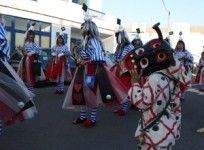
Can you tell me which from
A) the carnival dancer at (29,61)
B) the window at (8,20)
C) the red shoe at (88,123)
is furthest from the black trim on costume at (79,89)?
the window at (8,20)

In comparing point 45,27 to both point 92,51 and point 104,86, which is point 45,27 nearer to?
point 92,51

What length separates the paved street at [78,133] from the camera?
722 cm

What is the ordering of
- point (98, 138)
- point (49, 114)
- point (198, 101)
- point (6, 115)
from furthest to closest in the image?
point (198, 101) → point (49, 114) → point (98, 138) → point (6, 115)

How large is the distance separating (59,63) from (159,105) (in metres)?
9.84

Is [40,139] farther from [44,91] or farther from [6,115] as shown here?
[44,91]

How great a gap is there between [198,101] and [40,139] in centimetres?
761

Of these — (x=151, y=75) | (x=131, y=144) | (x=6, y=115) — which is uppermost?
(x=151, y=75)

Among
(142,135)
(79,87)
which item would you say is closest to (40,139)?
(79,87)

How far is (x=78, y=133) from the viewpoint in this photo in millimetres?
8109

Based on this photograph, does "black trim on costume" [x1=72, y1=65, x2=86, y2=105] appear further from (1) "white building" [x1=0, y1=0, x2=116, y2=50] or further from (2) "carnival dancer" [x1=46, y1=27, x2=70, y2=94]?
(1) "white building" [x1=0, y1=0, x2=116, y2=50]

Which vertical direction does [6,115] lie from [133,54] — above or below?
below

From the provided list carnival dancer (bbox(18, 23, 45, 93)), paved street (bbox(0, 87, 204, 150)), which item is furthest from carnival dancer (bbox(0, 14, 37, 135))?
carnival dancer (bbox(18, 23, 45, 93))

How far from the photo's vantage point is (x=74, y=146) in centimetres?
716

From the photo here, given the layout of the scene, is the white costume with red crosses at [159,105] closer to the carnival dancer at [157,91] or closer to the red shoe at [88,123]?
the carnival dancer at [157,91]
